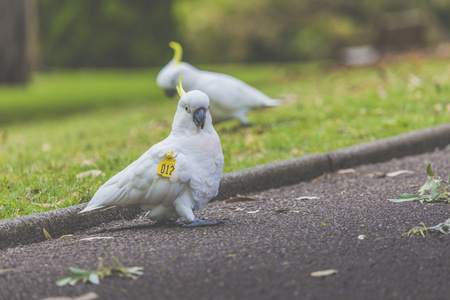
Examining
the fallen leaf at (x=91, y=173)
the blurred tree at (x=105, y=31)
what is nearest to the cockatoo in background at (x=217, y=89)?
the fallen leaf at (x=91, y=173)

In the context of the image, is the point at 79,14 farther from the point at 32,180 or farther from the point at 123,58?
the point at 32,180

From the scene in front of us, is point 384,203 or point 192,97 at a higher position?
point 192,97

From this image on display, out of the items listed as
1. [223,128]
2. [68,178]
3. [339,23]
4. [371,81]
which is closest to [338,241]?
[68,178]

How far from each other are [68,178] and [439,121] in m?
3.11

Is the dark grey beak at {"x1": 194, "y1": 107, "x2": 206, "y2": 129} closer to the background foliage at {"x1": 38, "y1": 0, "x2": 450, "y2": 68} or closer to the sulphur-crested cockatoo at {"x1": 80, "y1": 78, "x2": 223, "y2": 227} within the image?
the sulphur-crested cockatoo at {"x1": 80, "y1": 78, "x2": 223, "y2": 227}

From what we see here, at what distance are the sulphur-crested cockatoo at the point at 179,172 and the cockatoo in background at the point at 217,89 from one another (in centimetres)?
178

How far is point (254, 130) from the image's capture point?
16.8ft

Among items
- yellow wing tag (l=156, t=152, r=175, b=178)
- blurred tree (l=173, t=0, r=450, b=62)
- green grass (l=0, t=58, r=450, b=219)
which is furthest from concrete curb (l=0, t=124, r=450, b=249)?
blurred tree (l=173, t=0, r=450, b=62)

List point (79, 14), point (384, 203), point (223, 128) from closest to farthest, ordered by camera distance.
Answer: point (384, 203) → point (223, 128) → point (79, 14)

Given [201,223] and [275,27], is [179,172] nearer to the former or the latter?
[201,223]

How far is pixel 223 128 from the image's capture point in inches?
216

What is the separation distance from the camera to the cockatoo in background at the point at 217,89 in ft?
14.9

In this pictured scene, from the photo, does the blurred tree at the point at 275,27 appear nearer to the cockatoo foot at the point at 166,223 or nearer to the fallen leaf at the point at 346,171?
the fallen leaf at the point at 346,171

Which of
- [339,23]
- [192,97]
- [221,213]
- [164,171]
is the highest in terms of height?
[339,23]
